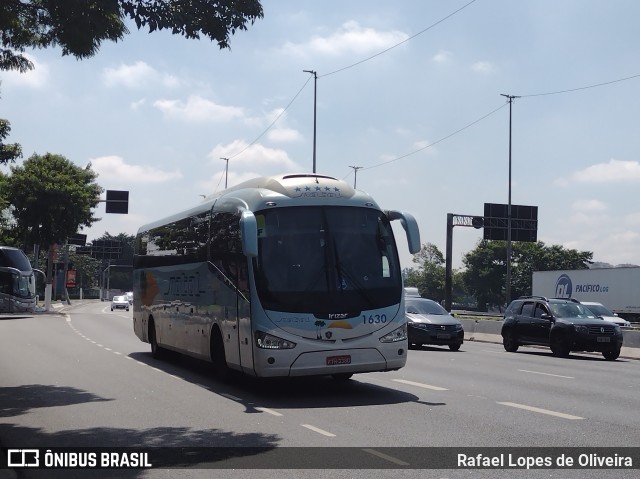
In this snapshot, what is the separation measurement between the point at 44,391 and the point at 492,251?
10193 centimetres

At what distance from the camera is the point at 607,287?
5241 centimetres

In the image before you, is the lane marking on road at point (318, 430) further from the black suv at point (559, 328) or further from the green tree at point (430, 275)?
the green tree at point (430, 275)

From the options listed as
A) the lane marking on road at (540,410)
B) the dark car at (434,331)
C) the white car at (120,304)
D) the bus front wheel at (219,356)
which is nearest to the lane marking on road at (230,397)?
the bus front wheel at (219,356)

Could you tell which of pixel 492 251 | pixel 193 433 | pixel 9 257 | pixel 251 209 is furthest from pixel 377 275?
pixel 492 251

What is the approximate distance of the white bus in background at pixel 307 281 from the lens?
12.1 m

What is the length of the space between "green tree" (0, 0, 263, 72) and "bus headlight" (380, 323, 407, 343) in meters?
5.09

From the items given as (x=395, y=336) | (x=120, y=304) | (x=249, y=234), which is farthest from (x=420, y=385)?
(x=120, y=304)

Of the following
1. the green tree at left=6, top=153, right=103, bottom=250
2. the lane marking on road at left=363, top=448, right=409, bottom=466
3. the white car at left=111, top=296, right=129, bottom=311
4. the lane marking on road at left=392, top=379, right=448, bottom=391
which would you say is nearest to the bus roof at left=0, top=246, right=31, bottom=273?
the green tree at left=6, top=153, right=103, bottom=250

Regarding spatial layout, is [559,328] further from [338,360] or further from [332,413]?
[332,413]

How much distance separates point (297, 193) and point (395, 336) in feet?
9.01

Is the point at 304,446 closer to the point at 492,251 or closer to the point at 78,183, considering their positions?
the point at 78,183

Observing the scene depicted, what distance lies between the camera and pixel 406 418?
408 inches

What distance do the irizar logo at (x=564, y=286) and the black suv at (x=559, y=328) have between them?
30.2 meters

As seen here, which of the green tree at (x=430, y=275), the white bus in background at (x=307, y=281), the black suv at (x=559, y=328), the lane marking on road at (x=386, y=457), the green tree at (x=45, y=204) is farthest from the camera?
the green tree at (x=430, y=275)
